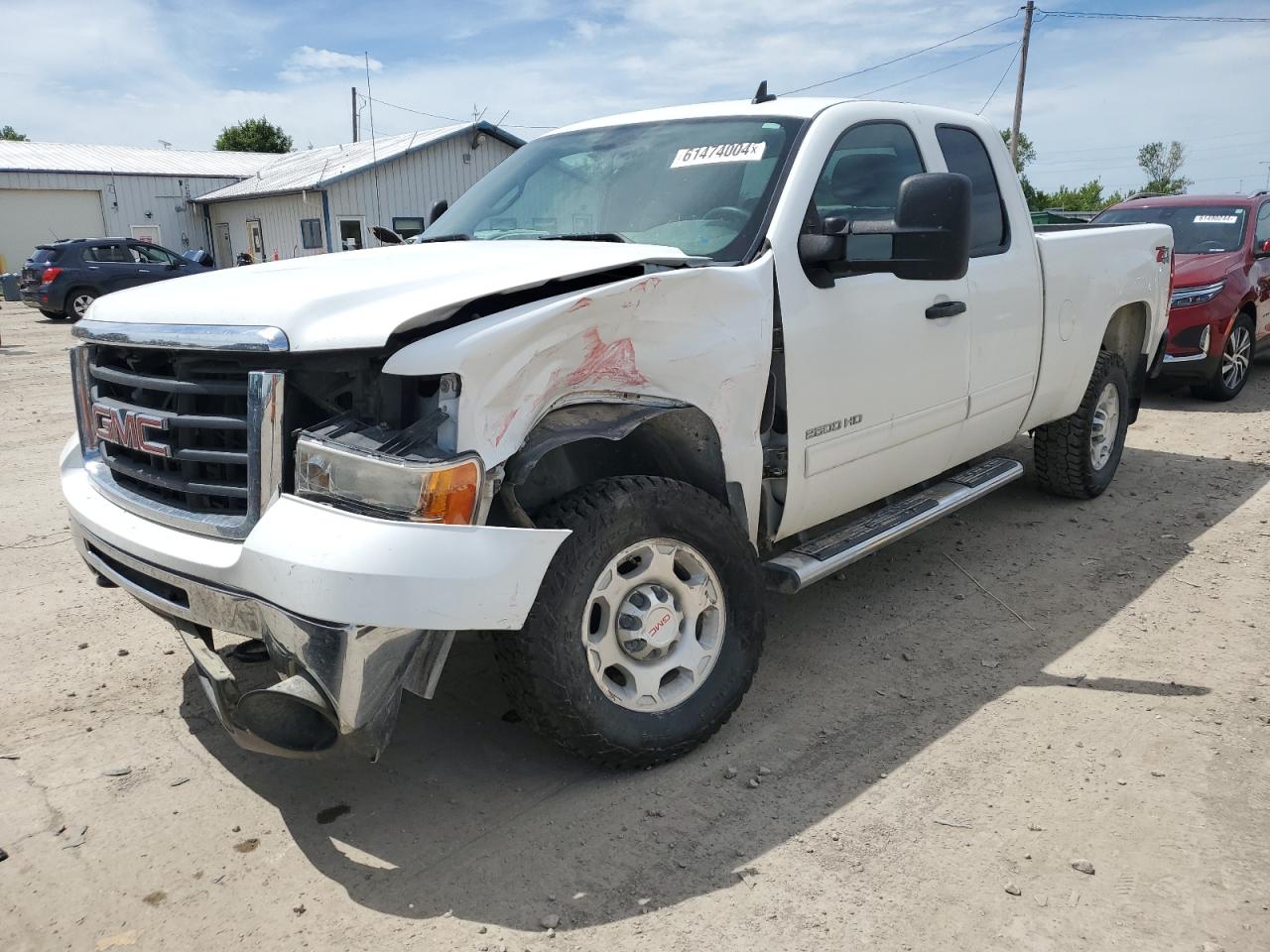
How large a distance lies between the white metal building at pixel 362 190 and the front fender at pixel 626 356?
82.4 feet

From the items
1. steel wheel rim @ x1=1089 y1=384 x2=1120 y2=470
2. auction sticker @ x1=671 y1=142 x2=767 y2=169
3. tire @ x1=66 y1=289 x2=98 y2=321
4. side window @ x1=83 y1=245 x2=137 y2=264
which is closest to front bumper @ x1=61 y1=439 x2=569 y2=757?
auction sticker @ x1=671 y1=142 x2=767 y2=169

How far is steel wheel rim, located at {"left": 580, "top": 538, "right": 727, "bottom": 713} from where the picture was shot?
2896mm

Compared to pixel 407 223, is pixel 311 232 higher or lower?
lower

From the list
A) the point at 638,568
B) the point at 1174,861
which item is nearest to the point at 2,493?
the point at 638,568

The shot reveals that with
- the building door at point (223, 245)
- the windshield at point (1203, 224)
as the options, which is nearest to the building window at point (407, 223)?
the building door at point (223, 245)

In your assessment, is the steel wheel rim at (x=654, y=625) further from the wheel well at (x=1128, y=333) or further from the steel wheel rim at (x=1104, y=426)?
the wheel well at (x=1128, y=333)

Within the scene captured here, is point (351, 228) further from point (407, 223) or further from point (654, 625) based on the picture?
point (654, 625)

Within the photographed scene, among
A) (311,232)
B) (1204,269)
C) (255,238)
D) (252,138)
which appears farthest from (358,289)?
(252,138)

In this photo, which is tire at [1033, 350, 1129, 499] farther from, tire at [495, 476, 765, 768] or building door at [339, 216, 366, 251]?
building door at [339, 216, 366, 251]

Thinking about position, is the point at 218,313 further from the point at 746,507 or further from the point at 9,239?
the point at 9,239

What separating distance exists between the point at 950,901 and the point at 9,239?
125 ft

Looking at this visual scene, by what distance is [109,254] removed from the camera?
21156 millimetres

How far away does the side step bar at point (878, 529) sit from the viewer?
3469 millimetres

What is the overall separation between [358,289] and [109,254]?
2158cm
